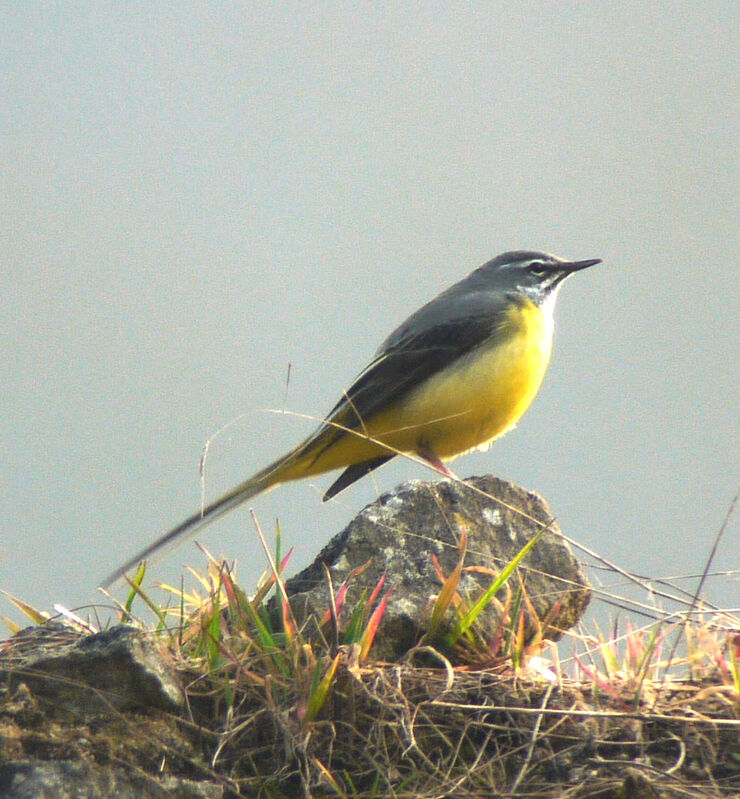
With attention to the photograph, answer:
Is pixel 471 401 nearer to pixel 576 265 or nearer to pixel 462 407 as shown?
pixel 462 407

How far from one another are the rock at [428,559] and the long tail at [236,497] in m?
1.45

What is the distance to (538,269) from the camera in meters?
7.71

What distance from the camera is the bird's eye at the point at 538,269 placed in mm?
7707

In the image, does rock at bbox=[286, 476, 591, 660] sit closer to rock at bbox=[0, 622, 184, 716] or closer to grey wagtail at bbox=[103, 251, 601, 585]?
rock at bbox=[0, 622, 184, 716]

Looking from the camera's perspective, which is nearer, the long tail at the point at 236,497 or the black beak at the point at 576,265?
the long tail at the point at 236,497

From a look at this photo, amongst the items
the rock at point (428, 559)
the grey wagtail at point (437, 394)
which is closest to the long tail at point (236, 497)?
the grey wagtail at point (437, 394)

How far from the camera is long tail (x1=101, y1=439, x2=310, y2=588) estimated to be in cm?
548

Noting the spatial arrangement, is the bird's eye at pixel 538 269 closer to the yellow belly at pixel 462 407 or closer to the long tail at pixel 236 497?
the yellow belly at pixel 462 407

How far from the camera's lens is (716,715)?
3326mm

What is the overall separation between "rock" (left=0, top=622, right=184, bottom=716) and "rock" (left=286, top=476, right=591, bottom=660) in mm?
711

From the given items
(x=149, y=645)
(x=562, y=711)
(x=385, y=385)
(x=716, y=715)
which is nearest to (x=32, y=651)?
(x=149, y=645)

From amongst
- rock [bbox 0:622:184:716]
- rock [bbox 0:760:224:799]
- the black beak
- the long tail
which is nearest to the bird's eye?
the black beak

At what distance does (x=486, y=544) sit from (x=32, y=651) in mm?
1758

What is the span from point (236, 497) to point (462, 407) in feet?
4.56
